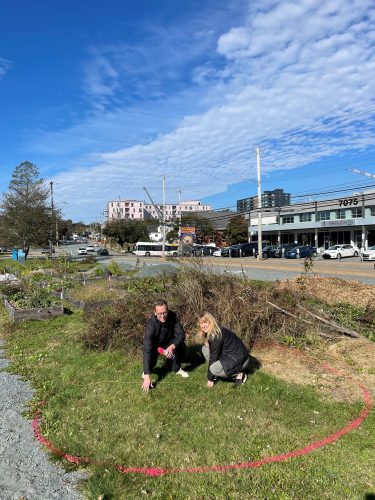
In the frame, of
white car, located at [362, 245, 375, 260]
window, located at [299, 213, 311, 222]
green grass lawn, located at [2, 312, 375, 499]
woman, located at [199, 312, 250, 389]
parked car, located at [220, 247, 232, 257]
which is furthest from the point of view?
window, located at [299, 213, 311, 222]

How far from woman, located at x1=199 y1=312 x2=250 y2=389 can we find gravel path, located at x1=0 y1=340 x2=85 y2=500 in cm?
222

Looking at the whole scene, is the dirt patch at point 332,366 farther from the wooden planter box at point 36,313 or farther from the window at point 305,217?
the window at point 305,217

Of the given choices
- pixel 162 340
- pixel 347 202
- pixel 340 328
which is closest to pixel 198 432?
pixel 162 340

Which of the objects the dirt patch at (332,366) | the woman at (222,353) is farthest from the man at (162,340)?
the dirt patch at (332,366)

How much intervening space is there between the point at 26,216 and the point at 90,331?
36.2 meters

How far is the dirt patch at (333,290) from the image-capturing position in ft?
34.1

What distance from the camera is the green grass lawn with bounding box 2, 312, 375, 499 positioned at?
3375mm

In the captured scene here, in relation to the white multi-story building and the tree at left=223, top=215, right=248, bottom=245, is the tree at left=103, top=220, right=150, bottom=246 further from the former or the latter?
the white multi-story building

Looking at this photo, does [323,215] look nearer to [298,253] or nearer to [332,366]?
[298,253]

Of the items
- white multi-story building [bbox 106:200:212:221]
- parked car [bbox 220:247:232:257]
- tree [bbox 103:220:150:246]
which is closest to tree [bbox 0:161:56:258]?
parked car [bbox 220:247:232:257]

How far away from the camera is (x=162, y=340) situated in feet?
19.3

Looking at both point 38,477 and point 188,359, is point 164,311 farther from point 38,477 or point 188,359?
point 38,477

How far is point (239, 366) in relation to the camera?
17.8ft

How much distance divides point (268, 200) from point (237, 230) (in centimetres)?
1801
